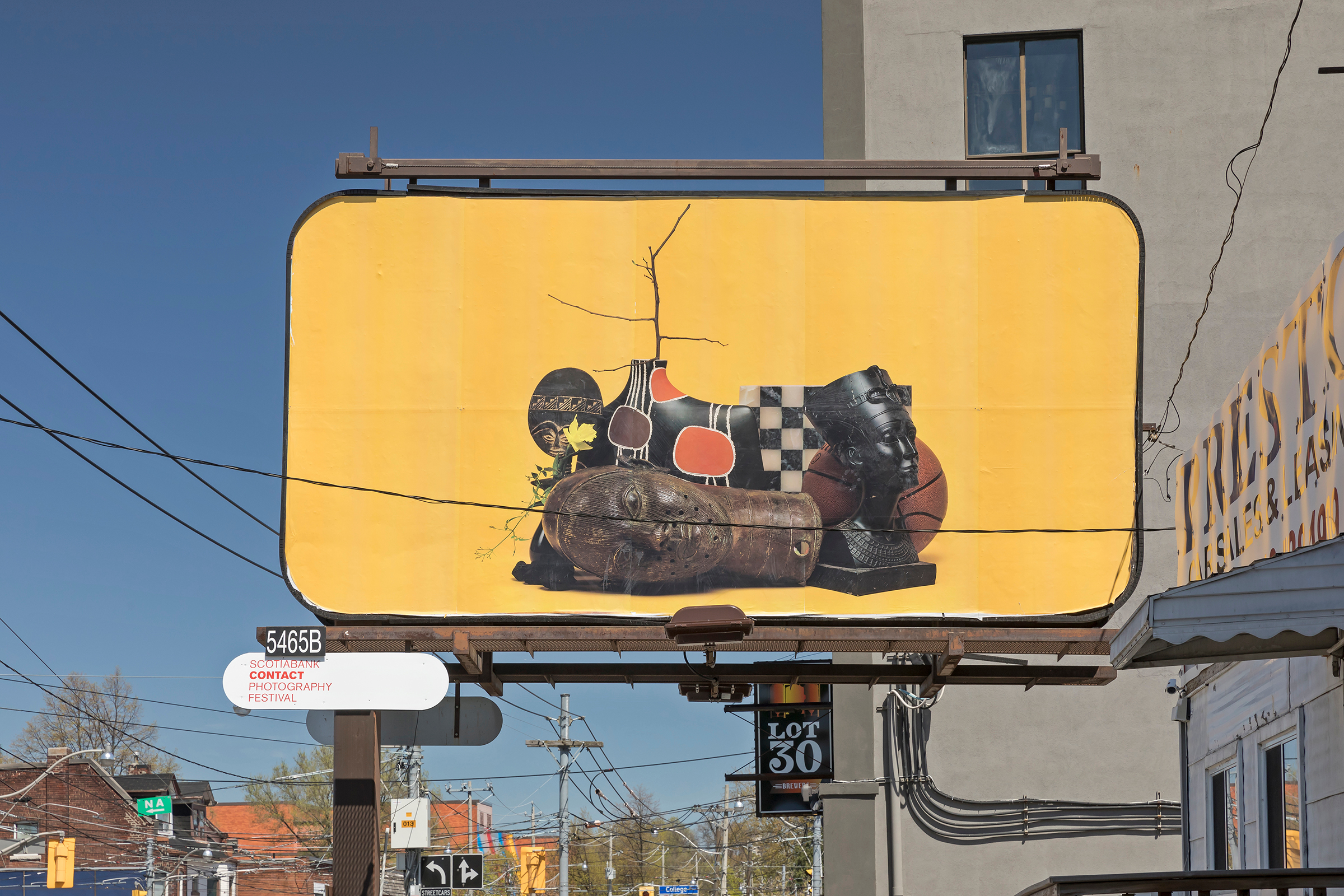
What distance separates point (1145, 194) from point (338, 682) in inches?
531

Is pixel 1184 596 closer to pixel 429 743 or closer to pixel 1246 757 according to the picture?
pixel 1246 757

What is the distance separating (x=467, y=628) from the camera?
12.6 meters

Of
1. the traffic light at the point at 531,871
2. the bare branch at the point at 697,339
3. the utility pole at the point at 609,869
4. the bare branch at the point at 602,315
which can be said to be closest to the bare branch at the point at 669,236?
the bare branch at the point at 602,315

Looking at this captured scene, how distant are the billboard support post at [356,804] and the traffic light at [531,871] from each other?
57.5 meters

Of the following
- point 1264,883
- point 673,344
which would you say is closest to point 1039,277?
point 673,344

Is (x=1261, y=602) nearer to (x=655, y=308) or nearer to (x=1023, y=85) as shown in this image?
(x=655, y=308)

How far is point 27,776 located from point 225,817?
2568 cm

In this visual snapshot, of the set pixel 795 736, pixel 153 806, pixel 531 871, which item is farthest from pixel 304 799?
pixel 795 736

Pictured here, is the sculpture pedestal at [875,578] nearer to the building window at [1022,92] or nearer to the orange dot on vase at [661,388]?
the orange dot on vase at [661,388]

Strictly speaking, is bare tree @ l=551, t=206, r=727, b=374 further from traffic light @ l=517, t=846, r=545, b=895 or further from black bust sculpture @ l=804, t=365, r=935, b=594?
traffic light @ l=517, t=846, r=545, b=895

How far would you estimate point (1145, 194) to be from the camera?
1888 cm

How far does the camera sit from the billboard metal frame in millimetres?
12430

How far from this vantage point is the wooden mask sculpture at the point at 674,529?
1295 cm

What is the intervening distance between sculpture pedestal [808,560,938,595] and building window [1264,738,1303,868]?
369 centimetres
